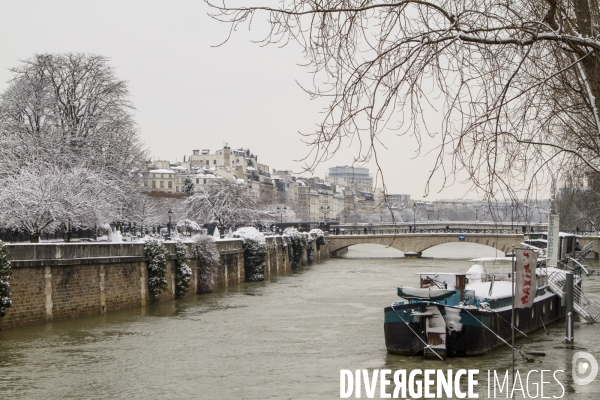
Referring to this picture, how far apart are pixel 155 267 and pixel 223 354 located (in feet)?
42.9

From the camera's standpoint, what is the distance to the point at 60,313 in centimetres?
2739

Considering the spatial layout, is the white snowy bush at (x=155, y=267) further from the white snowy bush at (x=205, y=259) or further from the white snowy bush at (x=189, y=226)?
the white snowy bush at (x=189, y=226)

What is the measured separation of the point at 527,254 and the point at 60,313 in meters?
16.4

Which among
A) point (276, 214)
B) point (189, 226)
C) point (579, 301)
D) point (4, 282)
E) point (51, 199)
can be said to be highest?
point (51, 199)

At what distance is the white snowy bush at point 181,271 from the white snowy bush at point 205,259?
94.9 inches

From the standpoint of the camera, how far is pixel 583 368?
18.7m

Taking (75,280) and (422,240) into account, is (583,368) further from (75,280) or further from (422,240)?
(422,240)

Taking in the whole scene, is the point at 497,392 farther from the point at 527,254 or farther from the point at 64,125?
the point at 64,125

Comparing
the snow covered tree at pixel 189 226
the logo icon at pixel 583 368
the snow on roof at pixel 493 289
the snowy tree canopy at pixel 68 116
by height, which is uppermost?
the snowy tree canopy at pixel 68 116

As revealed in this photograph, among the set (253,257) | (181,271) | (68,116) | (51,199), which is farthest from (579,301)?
(68,116)

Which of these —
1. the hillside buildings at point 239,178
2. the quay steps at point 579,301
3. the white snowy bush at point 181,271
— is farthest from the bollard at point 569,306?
the hillside buildings at point 239,178

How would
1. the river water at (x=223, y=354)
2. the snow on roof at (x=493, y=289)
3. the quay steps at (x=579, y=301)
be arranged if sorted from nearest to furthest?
1. the river water at (x=223, y=354)
2. the snow on roof at (x=493, y=289)
3. the quay steps at (x=579, y=301)

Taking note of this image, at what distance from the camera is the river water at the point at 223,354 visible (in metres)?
16.9

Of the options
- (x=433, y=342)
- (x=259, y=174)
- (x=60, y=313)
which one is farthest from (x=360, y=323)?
(x=259, y=174)
